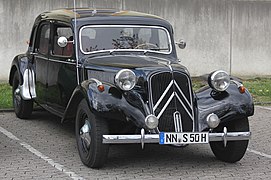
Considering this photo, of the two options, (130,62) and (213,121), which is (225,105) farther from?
(130,62)

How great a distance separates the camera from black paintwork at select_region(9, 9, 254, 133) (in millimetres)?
6754

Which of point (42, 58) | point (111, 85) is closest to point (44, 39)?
point (42, 58)

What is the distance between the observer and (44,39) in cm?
923

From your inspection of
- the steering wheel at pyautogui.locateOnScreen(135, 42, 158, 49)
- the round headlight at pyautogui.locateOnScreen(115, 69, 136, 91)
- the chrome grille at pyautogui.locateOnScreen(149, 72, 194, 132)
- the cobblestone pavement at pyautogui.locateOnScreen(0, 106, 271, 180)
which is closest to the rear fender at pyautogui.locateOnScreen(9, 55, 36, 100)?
the cobblestone pavement at pyautogui.locateOnScreen(0, 106, 271, 180)

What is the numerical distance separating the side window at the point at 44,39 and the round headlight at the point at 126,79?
2.51 m

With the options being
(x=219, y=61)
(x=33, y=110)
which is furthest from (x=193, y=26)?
(x=33, y=110)

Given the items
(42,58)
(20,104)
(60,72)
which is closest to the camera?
(60,72)

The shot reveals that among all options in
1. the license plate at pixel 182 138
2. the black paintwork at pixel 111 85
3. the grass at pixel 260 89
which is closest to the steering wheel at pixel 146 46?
the black paintwork at pixel 111 85

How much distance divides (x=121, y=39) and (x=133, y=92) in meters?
1.44

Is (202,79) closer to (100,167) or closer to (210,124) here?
(210,124)

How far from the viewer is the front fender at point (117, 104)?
21.9 ft

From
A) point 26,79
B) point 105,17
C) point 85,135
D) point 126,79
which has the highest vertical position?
point 105,17

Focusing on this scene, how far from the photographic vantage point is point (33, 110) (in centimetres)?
1048

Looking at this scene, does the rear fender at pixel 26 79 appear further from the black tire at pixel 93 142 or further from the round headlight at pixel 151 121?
the round headlight at pixel 151 121
